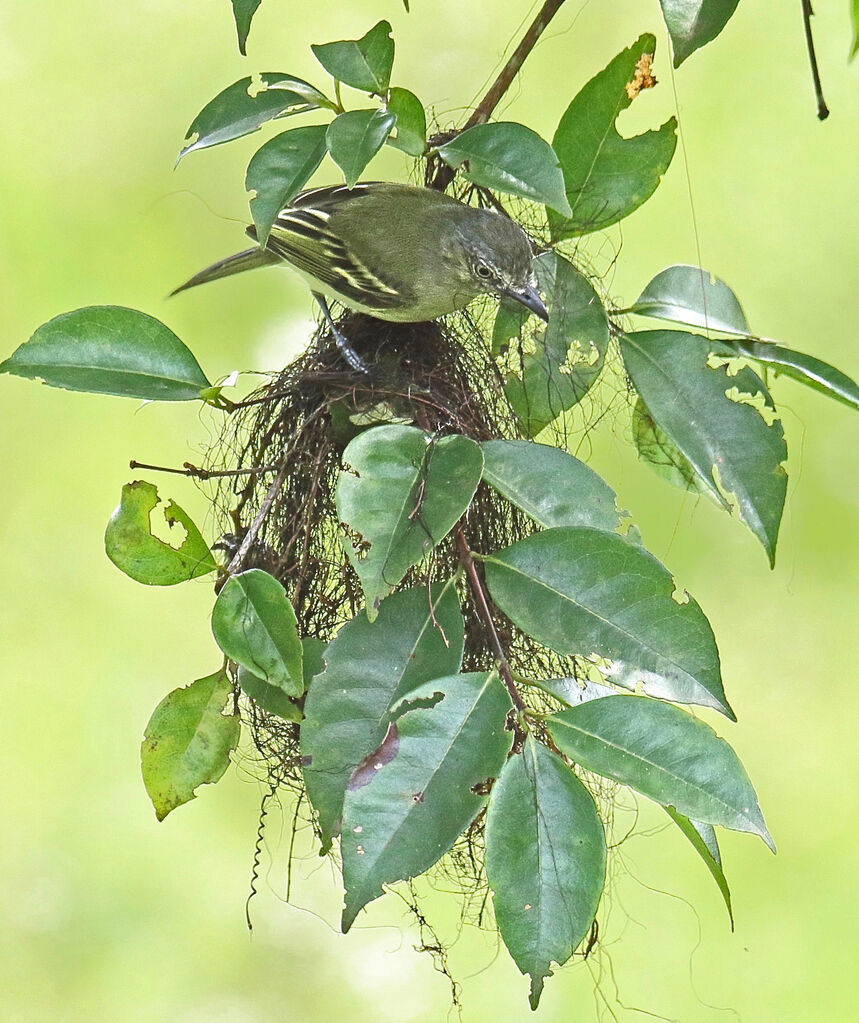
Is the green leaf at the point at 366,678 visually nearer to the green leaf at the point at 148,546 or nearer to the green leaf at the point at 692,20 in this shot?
the green leaf at the point at 148,546

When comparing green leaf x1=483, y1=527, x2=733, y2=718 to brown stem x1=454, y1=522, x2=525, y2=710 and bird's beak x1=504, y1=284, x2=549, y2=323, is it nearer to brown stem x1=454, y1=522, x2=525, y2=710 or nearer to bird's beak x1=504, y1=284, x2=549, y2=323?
brown stem x1=454, y1=522, x2=525, y2=710

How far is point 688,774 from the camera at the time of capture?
846 mm

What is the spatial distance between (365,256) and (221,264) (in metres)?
0.24

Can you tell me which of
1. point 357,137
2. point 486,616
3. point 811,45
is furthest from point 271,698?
point 811,45

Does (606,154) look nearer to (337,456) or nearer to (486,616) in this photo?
(337,456)

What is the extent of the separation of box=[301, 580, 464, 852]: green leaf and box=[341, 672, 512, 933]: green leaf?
5cm

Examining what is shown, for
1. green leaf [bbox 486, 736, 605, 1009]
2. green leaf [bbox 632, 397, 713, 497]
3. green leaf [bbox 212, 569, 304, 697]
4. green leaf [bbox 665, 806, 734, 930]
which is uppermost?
green leaf [bbox 632, 397, 713, 497]

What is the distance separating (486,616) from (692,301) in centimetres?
43

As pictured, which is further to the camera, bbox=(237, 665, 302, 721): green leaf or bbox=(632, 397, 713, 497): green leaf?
bbox=(632, 397, 713, 497): green leaf

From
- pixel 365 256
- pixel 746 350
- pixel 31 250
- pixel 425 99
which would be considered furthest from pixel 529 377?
pixel 31 250

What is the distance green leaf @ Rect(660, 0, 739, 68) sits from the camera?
954 mm

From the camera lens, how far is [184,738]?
1064 millimetres

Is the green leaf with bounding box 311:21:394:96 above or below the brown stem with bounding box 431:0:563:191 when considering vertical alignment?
below

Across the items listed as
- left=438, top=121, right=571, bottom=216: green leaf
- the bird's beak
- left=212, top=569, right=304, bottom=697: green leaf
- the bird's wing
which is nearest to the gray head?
the bird's beak
